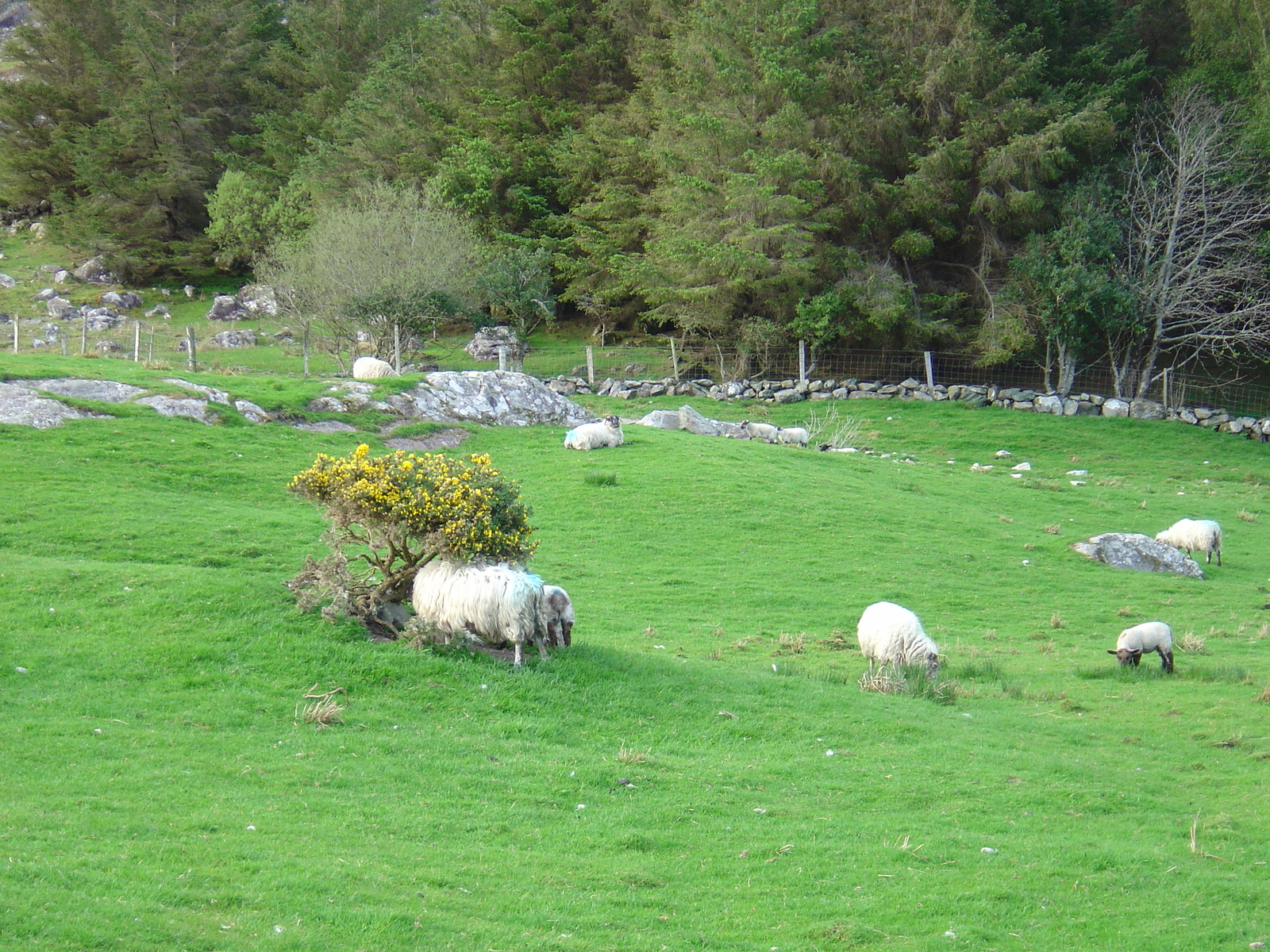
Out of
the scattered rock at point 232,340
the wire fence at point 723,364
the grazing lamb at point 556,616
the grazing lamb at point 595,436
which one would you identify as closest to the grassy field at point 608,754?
the grazing lamb at point 556,616

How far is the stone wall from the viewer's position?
39562 mm

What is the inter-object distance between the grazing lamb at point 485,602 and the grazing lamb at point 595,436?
15.0 meters

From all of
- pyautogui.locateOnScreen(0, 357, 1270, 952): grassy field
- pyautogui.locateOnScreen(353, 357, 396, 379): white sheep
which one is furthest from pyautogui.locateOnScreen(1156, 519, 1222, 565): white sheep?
pyautogui.locateOnScreen(353, 357, 396, 379): white sheep

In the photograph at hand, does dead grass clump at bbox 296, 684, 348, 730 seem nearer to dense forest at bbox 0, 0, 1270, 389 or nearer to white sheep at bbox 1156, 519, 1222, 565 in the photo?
white sheep at bbox 1156, 519, 1222, 565

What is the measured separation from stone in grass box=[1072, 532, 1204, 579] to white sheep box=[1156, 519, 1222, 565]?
59 cm

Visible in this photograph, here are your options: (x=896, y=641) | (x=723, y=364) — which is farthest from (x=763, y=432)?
(x=896, y=641)

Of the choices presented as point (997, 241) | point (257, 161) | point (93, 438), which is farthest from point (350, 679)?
point (257, 161)

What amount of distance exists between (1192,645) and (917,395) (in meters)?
26.5

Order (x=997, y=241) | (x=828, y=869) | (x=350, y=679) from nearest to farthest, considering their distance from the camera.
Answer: (x=828, y=869)
(x=350, y=679)
(x=997, y=241)

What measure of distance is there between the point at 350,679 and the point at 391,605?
1.87m

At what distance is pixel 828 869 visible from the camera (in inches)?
327

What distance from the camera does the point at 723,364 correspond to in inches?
1825

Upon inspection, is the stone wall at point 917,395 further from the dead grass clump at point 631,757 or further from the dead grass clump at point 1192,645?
the dead grass clump at point 631,757

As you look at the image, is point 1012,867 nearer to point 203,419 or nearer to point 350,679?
point 350,679
